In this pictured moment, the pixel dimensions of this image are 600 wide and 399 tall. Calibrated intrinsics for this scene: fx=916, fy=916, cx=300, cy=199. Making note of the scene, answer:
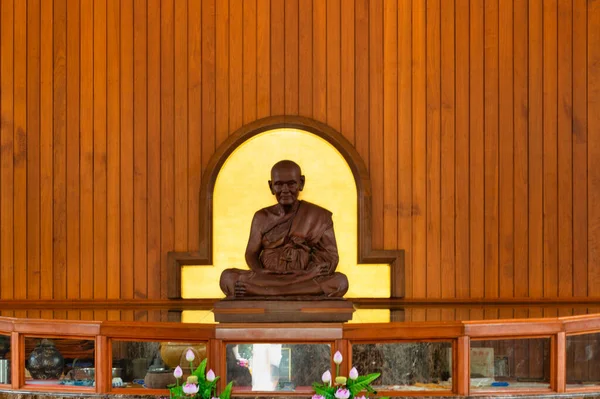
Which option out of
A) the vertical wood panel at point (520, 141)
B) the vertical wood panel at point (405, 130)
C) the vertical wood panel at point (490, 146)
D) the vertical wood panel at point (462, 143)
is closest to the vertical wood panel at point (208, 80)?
the vertical wood panel at point (405, 130)

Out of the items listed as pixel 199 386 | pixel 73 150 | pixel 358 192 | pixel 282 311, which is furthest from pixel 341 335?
pixel 73 150

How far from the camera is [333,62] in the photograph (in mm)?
6934

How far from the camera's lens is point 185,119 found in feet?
22.8

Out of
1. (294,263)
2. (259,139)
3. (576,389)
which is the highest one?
(259,139)

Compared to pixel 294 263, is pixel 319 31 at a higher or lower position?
higher

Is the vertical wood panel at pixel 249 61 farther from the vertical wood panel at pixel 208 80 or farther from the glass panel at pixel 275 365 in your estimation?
the glass panel at pixel 275 365

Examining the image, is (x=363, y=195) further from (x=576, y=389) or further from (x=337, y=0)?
(x=576, y=389)

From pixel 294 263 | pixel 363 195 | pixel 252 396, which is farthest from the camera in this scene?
pixel 363 195

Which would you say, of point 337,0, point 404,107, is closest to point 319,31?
point 337,0

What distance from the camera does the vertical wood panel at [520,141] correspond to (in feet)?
22.7

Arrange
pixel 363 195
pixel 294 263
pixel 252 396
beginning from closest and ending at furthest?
pixel 252 396 → pixel 294 263 → pixel 363 195

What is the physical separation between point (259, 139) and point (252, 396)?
265 cm

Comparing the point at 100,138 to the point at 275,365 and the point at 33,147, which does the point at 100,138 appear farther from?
the point at 275,365

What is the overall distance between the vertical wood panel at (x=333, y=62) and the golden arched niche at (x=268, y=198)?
0.74 feet
